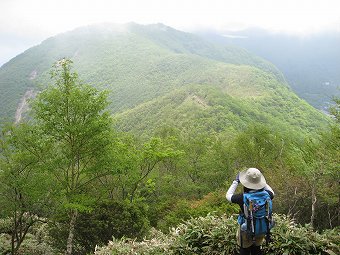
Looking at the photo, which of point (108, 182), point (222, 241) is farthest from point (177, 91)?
point (222, 241)

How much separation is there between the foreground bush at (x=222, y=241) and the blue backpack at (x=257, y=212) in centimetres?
132

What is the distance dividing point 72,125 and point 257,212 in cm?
963

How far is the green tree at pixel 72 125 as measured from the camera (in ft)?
42.7

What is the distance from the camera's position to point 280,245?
6.12 meters

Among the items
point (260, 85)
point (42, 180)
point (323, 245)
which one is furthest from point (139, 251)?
point (260, 85)

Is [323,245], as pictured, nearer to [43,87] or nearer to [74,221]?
[74,221]

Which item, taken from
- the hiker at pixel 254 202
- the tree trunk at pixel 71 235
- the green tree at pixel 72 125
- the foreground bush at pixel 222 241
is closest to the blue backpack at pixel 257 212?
the hiker at pixel 254 202

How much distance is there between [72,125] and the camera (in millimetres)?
13031

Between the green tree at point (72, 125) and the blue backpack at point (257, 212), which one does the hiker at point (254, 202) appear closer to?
the blue backpack at point (257, 212)

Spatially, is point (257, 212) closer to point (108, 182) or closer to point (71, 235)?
point (71, 235)

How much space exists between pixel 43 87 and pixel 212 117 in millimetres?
60381

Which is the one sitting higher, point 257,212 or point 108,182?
point 257,212

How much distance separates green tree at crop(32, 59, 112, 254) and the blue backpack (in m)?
8.75

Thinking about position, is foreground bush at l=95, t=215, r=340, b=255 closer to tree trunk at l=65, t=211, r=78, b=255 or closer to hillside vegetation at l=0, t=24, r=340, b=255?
hillside vegetation at l=0, t=24, r=340, b=255
